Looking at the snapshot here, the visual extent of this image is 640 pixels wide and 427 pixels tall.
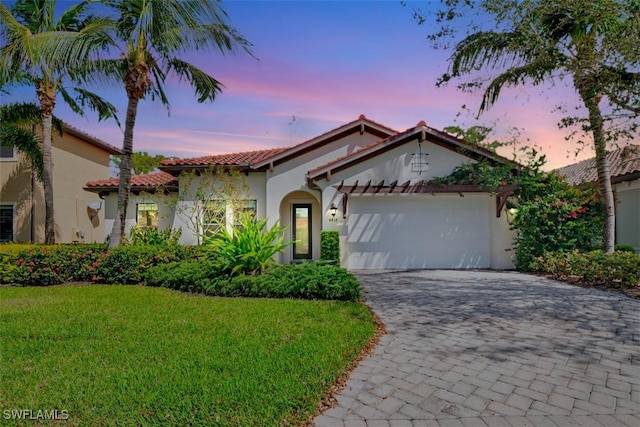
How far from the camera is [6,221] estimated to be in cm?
1720

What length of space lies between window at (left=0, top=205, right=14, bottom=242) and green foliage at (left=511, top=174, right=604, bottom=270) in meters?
22.4

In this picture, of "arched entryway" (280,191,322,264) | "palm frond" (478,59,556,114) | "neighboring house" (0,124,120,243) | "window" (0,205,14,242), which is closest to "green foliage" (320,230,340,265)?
"arched entryway" (280,191,322,264)

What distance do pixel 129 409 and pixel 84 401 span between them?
0.56 metres

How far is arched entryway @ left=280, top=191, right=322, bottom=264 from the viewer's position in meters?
16.9

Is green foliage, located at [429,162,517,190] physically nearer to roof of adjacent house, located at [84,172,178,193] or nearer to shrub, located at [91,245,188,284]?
shrub, located at [91,245,188,284]

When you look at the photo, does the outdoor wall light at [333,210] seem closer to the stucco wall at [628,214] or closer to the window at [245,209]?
the window at [245,209]

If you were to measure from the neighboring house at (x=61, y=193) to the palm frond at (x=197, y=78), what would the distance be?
8.87 metres

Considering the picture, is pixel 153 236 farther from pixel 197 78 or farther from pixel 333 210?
pixel 333 210

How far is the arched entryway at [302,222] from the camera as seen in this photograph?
55.5 ft

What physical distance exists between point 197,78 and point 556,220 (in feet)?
45.9

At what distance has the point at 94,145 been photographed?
2078 centimetres

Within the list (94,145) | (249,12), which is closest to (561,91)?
(249,12)

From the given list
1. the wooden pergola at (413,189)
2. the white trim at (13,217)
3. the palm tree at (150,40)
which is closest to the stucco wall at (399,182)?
the wooden pergola at (413,189)

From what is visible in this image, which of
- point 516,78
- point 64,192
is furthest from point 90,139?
point 516,78
